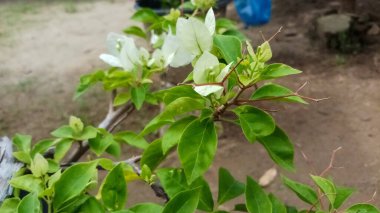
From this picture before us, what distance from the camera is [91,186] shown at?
0.94 meters

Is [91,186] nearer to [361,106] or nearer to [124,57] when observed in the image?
[124,57]

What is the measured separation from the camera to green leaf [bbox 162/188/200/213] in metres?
0.81

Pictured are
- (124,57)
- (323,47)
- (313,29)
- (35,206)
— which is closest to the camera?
(35,206)

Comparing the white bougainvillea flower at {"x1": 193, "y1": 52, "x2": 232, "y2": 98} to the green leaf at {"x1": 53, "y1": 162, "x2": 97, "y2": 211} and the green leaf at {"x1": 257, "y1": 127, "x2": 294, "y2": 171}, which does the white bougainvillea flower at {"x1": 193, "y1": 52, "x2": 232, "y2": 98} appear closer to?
the green leaf at {"x1": 257, "y1": 127, "x2": 294, "y2": 171}

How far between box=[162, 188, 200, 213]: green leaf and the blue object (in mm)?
3671

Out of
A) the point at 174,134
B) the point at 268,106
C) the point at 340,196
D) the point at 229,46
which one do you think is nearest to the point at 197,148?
the point at 174,134

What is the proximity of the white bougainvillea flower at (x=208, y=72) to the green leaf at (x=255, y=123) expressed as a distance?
0.08 metres

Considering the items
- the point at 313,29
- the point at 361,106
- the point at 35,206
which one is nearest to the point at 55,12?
the point at 313,29

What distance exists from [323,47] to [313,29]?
342 millimetres

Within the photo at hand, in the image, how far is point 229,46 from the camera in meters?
0.88

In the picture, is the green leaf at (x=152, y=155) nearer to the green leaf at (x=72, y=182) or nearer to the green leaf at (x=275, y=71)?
the green leaf at (x=72, y=182)

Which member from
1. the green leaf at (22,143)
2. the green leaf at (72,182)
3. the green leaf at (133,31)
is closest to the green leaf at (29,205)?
the green leaf at (72,182)

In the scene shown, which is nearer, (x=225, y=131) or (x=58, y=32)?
(x=225, y=131)

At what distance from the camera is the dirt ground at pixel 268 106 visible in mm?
2482
